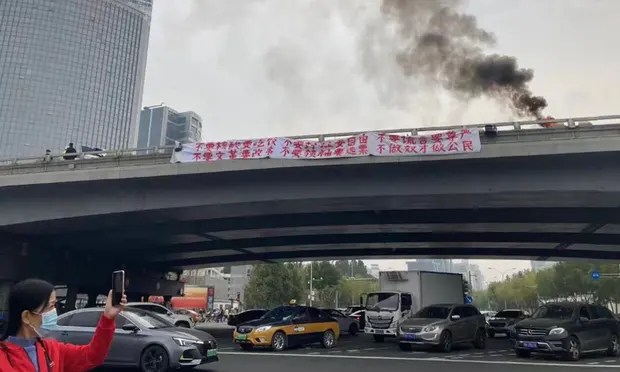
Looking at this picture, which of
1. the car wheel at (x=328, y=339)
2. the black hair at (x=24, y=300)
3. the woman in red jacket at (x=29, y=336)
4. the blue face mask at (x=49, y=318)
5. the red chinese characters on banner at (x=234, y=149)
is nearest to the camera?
the woman in red jacket at (x=29, y=336)

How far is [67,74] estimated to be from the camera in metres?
94.3

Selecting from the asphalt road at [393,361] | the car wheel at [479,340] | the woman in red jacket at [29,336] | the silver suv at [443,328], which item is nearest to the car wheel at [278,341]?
the asphalt road at [393,361]

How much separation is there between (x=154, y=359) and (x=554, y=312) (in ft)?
42.5

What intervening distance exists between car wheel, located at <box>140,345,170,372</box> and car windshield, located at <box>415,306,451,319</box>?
1045cm

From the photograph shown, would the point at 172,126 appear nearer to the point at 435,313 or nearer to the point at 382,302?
the point at 382,302

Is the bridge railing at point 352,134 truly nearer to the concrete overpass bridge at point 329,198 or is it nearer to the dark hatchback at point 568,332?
the concrete overpass bridge at point 329,198

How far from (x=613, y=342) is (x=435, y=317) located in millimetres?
6003

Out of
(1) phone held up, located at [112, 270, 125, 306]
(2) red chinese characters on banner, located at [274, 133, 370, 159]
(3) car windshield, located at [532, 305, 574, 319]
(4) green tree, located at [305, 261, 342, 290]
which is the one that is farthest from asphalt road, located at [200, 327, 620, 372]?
(4) green tree, located at [305, 261, 342, 290]

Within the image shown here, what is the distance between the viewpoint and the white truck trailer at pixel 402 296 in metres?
21.8

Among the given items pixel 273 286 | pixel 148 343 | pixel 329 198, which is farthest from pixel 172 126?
pixel 148 343

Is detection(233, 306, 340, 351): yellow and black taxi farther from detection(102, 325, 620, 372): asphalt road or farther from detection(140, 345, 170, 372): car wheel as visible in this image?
detection(140, 345, 170, 372): car wheel

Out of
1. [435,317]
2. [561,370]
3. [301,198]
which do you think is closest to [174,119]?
[301,198]

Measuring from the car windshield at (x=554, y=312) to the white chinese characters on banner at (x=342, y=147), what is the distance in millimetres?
6009

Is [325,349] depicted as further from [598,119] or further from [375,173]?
[598,119]
